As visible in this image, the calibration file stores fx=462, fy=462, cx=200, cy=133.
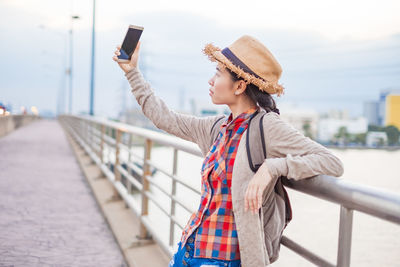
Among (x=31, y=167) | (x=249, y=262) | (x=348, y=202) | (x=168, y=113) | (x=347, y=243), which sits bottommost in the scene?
(x=31, y=167)

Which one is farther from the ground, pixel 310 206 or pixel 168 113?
pixel 168 113

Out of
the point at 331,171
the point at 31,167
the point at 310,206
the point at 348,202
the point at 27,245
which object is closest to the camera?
the point at 348,202

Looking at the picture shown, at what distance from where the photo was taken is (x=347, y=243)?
1729mm

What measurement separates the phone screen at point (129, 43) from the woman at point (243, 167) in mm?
533

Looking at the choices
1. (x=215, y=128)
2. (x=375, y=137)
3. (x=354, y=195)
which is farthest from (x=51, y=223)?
(x=375, y=137)

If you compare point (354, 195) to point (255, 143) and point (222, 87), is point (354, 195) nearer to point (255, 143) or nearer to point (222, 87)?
point (255, 143)

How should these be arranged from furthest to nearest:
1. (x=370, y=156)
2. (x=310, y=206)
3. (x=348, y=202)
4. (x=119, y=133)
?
1. (x=370, y=156)
2. (x=119, y=133)
3. (x=310, y=206)
4. (x=348, y=202)

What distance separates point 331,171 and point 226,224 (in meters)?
0.53

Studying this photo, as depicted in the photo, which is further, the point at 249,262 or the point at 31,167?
the point at 31,167

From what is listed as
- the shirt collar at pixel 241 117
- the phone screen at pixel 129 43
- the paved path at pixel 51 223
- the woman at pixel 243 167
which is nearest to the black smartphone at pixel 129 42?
the phone screen at pixel 129 43

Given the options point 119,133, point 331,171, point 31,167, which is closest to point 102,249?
point 119,133

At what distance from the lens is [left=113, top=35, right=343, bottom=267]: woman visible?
181cm

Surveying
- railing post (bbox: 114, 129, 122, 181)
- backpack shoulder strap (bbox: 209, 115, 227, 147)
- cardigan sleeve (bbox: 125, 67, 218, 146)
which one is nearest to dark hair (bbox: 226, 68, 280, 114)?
backpack shoulder strap (bbox: 209, 115, 227, 147)

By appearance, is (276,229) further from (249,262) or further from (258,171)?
(258,171)
